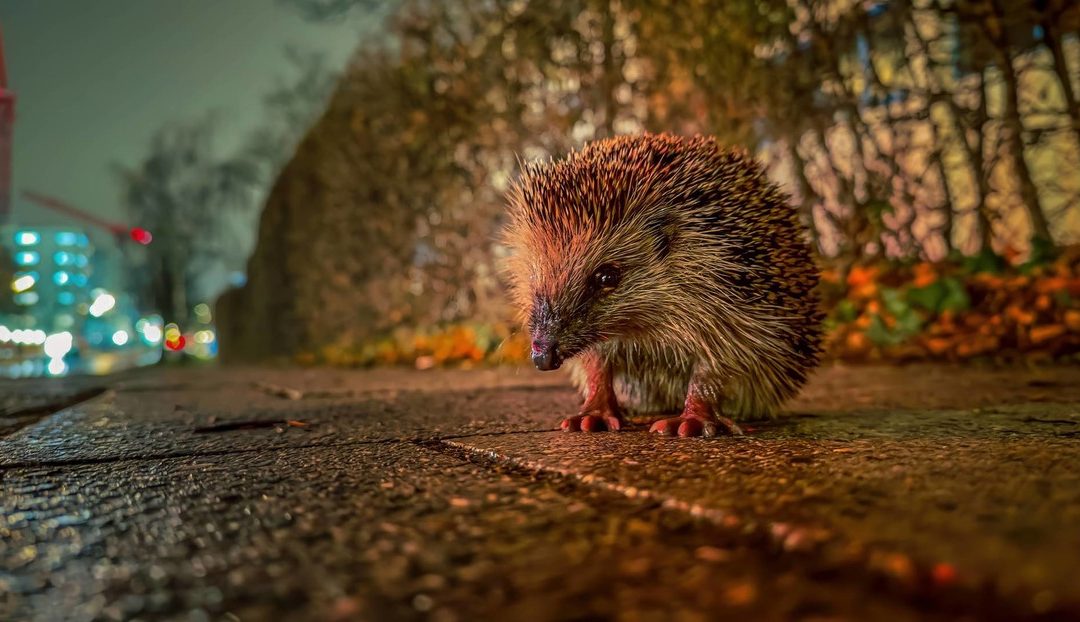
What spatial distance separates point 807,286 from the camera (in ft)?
10.0

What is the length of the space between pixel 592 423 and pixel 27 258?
44.7m

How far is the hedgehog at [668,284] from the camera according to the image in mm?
2738

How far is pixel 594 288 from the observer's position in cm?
277

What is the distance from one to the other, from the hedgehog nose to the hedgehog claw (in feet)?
0.70

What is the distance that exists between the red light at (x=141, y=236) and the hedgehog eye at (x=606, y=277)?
31.6 metres

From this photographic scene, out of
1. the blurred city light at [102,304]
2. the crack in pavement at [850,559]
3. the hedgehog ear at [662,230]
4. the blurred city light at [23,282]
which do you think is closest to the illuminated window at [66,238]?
the blurred city light at [102,304]

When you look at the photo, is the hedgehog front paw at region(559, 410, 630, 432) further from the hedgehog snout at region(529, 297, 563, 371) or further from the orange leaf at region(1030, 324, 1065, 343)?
the orange leaf at region(1030, 324, 1065, 343)

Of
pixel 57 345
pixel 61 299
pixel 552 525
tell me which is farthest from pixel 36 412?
pixel 61 299

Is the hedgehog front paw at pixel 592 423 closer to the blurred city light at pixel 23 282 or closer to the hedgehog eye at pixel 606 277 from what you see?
the hedgehog eye at pixel 606 277

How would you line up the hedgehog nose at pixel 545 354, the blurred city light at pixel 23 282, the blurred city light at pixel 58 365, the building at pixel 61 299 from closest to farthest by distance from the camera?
the hedgehog nose at pixel 545 354 < the blurred city light at pixel 58 365 < the building at pixel 61 299 < the blurred city light at pixel 23 282

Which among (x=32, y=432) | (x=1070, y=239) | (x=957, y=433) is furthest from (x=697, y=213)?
(x=1070, y=239)

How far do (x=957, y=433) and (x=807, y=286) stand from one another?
3.20 feet

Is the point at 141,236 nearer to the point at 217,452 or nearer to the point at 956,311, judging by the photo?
the point at 956,311

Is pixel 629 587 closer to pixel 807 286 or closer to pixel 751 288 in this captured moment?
pixel 751 288
